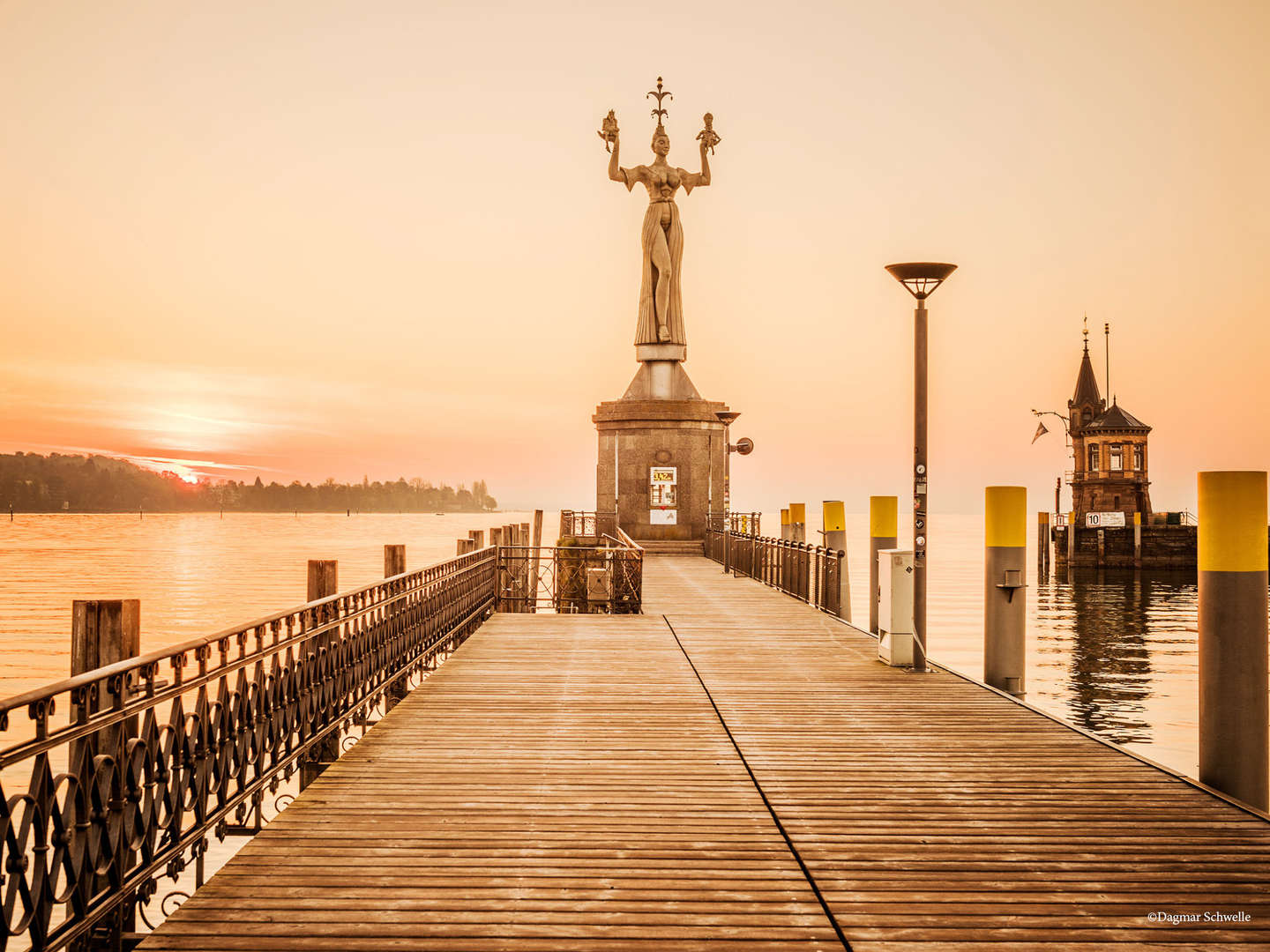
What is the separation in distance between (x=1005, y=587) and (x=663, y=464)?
2233 centimetres

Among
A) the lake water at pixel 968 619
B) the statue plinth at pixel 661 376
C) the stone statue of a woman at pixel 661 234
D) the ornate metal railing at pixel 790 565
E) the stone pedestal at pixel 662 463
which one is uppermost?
the stone statue of a woman at pixel 661 234

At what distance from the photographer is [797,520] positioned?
2575 centimetres

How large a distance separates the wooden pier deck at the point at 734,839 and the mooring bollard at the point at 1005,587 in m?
1.02

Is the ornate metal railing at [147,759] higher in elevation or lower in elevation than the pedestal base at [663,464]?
lower

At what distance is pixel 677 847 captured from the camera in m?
5.24

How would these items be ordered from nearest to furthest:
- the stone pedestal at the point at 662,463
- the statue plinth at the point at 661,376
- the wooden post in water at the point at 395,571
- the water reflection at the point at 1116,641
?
the wooden post in water at the point at 395,571 → the water reflection at the point at 1116,641 → the stone pedestal at the point at 662,463 → the statue plinth at the point at 661,376

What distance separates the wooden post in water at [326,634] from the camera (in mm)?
7230

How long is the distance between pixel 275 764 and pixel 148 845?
154cm

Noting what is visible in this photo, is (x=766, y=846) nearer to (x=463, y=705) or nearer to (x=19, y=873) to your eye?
(x=19, y=873)

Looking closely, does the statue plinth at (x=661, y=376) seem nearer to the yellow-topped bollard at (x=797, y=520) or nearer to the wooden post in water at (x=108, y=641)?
the yellow-topped bollard at (x=797, y=520)

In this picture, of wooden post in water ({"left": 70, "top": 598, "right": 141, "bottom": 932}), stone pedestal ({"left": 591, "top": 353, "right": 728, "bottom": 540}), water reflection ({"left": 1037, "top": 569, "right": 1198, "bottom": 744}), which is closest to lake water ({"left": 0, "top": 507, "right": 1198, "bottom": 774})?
water reflection ({"left": 1037, "top": 569, "right": 1198, "bottom": 744})

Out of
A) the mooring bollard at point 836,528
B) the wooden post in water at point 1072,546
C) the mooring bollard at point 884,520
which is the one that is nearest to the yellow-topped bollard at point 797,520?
the mooring bollard at point 836,528

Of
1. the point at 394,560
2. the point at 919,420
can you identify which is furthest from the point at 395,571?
the point at 919,420

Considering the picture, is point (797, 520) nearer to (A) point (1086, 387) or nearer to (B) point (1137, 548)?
(B) point (1137, 548)
